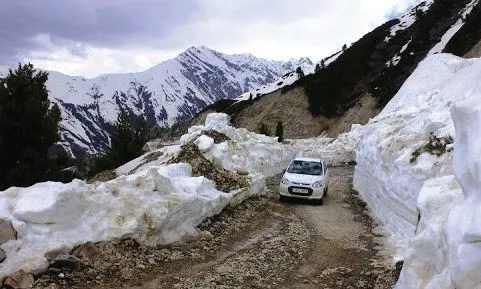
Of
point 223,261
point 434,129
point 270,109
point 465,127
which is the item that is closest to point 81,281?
point 223,261

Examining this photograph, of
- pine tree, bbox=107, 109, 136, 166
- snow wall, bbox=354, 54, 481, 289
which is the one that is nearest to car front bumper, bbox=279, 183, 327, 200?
snow wall, bbox=354, 54, 481, 289

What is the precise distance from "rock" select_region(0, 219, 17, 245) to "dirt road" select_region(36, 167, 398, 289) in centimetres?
90

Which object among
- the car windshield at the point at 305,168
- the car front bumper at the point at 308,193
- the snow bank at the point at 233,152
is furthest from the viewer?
the snow bank at the point at 233,152

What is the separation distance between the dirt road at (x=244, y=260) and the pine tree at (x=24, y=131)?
11.4 metres

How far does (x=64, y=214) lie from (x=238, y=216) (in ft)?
22.6

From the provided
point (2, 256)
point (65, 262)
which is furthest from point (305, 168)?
point (2, 256)

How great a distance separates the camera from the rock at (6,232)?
8.35m

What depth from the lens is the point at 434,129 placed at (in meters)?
14.5

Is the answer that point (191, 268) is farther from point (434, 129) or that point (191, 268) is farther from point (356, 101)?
point (356, 101)

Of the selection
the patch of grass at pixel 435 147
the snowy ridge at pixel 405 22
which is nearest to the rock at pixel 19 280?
the patch of grass at pixel 435 147

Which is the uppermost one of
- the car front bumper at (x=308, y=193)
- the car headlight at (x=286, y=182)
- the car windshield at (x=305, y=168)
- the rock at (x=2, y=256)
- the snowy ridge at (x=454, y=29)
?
the snowy ridge at (x=454, y=29)

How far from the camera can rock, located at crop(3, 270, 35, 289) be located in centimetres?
774

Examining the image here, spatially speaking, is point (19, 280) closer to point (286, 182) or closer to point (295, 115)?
point (286, 182)

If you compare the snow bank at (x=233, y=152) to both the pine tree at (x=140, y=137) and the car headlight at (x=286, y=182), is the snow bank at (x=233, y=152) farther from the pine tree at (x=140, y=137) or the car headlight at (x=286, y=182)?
the pine tree at (x=140, y=137)
